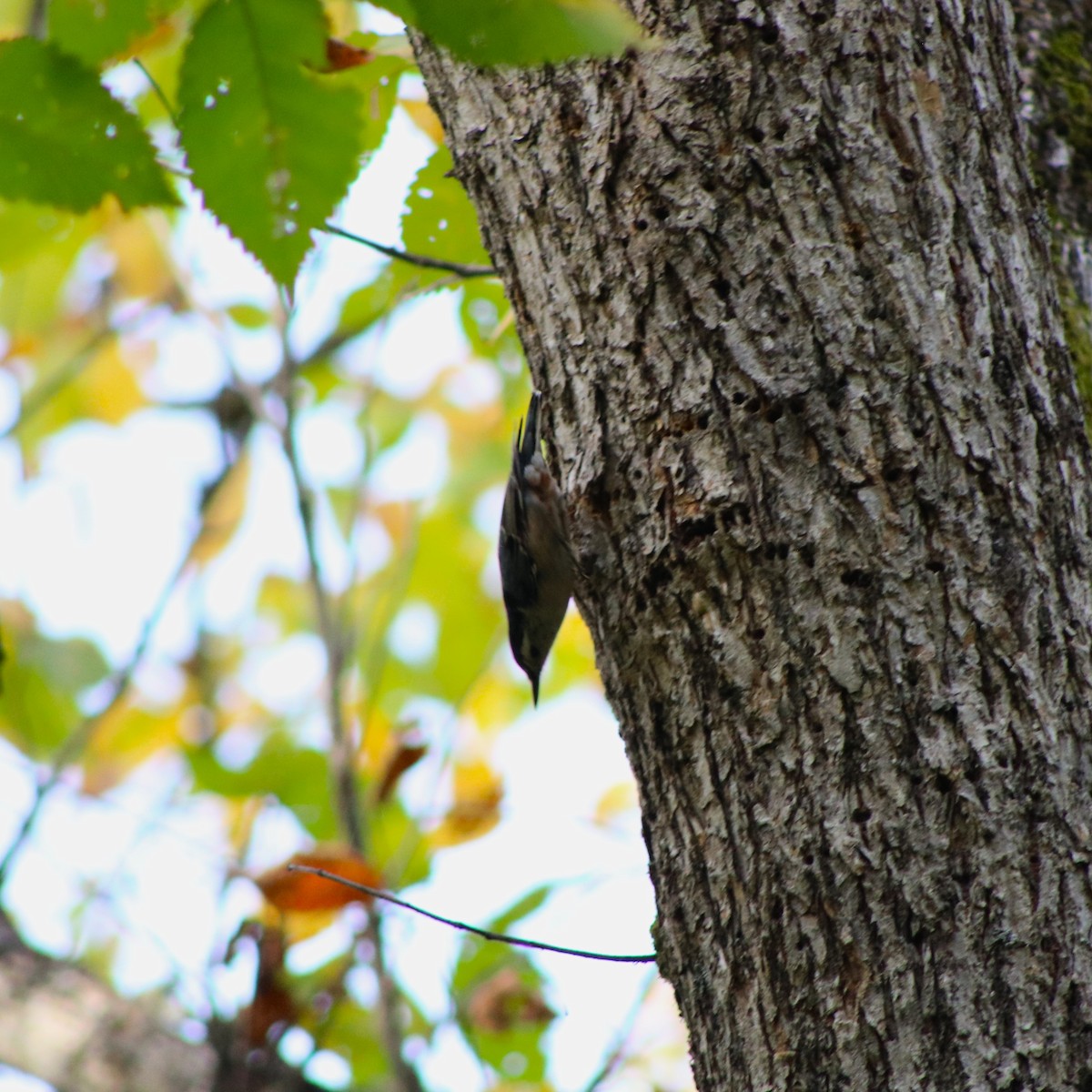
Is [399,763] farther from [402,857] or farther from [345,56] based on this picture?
[345,56]

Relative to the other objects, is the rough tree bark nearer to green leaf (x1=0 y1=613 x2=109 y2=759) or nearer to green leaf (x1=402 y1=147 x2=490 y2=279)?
green leaf (x1=402 y1=147 x2=490 y2=279)

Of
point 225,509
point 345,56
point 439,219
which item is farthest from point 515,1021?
point 225,509

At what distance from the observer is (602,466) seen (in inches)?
74.6

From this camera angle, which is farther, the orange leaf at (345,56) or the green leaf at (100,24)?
the orange leaf at (345,56)

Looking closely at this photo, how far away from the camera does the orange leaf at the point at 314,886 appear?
3.05m

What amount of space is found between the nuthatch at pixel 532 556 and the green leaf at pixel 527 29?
1.56 m

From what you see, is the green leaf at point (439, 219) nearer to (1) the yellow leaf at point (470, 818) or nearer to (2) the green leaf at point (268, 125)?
(2) the green leaf at point (268, 125)

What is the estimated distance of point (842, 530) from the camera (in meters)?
1.65

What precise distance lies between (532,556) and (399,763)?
86 centimetres

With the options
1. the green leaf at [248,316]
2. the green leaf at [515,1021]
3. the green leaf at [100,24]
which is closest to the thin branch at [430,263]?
the green leaf at [100,24]

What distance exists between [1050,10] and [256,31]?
243cm

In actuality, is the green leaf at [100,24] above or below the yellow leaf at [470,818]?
below

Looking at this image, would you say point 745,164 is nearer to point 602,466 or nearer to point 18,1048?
point 602,466

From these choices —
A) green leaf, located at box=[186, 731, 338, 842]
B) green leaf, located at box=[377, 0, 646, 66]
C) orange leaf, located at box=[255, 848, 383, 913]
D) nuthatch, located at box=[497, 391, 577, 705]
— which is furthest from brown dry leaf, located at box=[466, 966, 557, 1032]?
green leaf, located at box=[377, 0, 646, 66]
